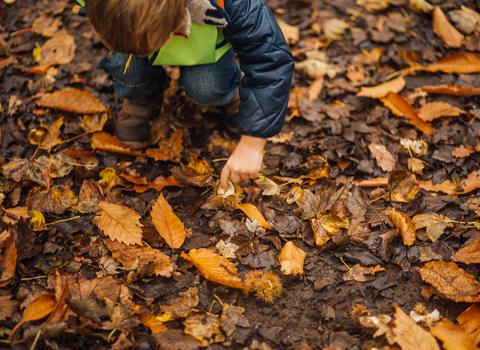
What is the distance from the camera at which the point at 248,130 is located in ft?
4.26

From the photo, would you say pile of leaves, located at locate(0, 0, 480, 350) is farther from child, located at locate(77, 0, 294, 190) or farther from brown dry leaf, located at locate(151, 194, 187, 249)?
child, located at locate(77, 0, 294, 190)

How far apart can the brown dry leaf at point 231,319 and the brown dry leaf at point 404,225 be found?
28.6 inches

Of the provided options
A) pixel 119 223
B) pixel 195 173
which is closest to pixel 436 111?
pixel 195 173

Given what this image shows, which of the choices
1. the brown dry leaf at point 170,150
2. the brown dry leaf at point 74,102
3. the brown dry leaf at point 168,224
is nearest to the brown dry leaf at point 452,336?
the brown dry leaf at point 168,224

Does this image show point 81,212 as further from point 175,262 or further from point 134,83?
point 134,83

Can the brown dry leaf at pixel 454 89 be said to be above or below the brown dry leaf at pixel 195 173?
above

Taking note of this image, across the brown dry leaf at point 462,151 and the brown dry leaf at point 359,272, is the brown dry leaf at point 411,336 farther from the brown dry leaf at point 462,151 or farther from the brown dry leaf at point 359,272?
the brown dry leaf at point 462,151

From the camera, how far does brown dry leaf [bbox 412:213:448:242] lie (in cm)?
135

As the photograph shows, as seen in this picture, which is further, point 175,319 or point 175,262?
point 175,262

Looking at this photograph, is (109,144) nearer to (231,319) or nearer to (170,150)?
(170,150)

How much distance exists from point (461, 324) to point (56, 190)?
5.55 feet

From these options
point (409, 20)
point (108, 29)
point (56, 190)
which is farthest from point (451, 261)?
point (409, 20)

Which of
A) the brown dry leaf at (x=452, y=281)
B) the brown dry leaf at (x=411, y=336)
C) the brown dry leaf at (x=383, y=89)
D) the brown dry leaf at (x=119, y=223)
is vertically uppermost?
the brown dry leaf at (x=383, y=89)

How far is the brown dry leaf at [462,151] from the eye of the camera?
166 cm
